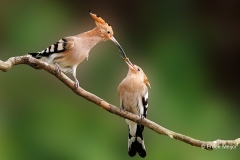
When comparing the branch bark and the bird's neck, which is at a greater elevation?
the bird's neck

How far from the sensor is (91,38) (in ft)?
5.16

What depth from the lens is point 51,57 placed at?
168cm

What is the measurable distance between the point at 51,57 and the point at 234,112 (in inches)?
61.6

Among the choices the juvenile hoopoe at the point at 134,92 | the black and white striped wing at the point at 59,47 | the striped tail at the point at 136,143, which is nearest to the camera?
the black and white striped wing at the point at 59,47

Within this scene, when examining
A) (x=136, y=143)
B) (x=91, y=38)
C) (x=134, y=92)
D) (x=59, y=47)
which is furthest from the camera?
(x=136, y=143)

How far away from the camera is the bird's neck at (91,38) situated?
1.56m

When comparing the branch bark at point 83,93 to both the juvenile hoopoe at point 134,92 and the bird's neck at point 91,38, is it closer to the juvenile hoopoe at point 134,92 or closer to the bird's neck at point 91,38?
the bird's neck at point 91,38

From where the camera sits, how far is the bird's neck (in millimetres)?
1560

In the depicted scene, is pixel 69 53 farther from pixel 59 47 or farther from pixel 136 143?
pixel 136 143

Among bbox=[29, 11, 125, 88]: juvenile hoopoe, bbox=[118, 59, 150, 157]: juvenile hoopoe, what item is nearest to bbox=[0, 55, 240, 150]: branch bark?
bbox=[29, 11, 125, 88]: juvenile hoopoe

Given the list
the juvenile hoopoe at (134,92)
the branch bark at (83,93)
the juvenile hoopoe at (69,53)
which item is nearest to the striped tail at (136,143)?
the juvenile hoopoe at (134,92)

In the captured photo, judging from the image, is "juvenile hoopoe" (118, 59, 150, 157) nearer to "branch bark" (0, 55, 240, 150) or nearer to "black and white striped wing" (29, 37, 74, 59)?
"branch bark" (0, 55, 240, 150)

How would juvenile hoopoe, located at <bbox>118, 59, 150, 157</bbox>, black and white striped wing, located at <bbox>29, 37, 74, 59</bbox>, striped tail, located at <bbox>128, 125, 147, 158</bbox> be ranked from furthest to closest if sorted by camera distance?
striped tail, located at <bbox>128, 125, 147, 158</bbox> → juvenile hoopoe, located at <bbox>118, 59, 150, 157</bbox> → black and white striped wing, located at <bbox>29, 37, 74, 59</bbox>

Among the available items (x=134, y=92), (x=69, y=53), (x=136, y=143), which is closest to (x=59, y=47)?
(x=69, y=53)
